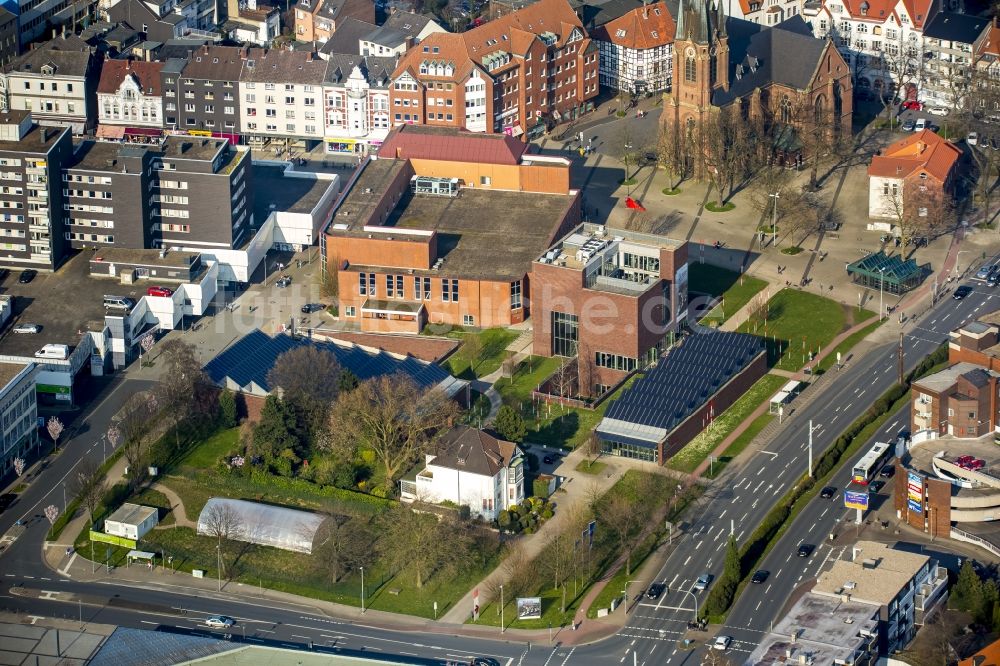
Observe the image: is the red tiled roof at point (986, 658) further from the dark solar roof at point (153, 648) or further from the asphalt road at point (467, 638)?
the dark solar roof at point (153, 648)

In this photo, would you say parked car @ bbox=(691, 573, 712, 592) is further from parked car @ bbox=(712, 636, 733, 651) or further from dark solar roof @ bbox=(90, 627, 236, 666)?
dark solar roof @ bbox=(90, 627, 236, 666)

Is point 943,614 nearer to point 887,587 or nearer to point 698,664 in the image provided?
point 887,587

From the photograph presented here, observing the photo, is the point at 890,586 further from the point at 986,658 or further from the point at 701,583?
the point at 701,583

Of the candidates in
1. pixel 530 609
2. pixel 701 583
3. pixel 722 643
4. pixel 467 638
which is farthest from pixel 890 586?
pixel 467 638

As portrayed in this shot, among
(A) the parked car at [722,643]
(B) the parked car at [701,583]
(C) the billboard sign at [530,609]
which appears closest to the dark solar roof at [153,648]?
(C) the billboard sign at [530,609]

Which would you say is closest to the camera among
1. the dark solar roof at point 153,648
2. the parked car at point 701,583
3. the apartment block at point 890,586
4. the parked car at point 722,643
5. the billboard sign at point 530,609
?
the apartment block at point 890,586

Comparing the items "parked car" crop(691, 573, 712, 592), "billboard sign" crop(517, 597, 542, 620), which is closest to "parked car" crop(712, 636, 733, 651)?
"parked car" crop(691, 573, 712, 592)
